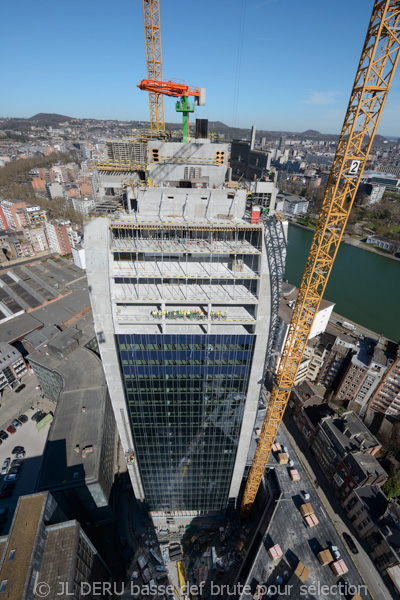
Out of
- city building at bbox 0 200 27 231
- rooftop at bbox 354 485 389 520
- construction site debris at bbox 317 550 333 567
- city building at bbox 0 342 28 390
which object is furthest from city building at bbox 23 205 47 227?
rooftop at bbox 354 485 389 520

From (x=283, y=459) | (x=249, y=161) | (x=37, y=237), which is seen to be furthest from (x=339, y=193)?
(x=37, y=237)

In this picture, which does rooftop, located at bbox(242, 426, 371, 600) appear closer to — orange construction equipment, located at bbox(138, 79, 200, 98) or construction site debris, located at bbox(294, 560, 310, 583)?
construction site debris, located at bbox(294, 560, 310, 583)

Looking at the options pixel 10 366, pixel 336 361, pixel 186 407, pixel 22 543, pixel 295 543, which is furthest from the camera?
pixel 10 366

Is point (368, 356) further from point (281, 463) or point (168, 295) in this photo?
point (168, 295)

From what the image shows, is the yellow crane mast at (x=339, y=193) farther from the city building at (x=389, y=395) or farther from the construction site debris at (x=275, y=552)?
the city building at (x=389, y=395)

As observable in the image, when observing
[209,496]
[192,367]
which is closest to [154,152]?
[192,367]

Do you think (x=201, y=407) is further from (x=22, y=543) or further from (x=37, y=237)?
(x=37, y=237)

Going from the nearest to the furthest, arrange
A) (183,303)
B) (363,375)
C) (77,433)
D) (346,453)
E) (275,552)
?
(183,303) → (275,552) → (77,433) → (346,453) → (363,375)
